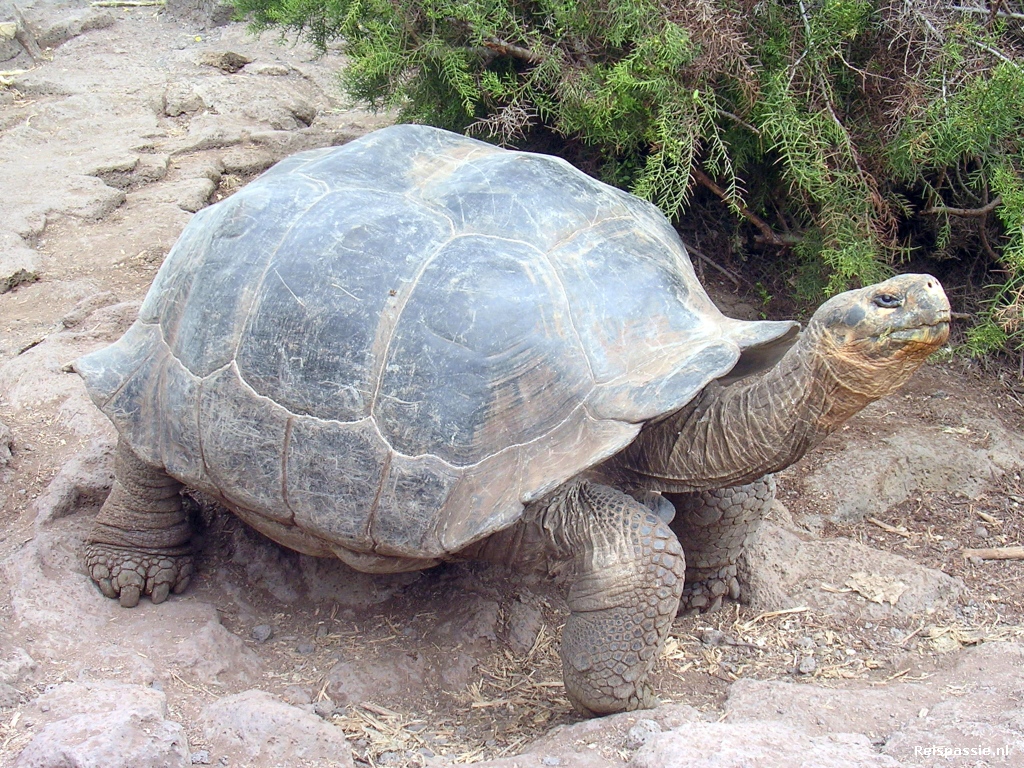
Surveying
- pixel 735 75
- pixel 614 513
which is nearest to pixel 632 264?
pixel 614 513

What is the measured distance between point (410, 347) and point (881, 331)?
1310 mm

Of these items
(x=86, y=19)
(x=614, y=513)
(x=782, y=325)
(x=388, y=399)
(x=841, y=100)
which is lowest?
(x=86, y=19)

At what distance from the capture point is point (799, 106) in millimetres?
4316

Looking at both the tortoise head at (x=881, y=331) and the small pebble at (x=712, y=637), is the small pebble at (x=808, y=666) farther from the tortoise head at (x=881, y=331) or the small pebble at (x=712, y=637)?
the tortoise head at (x=881, y=331)

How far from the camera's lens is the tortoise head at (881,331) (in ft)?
8.04

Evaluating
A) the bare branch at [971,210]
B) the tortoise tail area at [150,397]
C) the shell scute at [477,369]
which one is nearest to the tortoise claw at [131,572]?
the tortoise tail area at [150,397]

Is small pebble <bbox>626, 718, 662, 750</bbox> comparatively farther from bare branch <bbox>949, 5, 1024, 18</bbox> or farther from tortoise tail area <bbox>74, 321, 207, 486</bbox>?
bare branch <bbox>949, 5, 1024, 18</bbox>

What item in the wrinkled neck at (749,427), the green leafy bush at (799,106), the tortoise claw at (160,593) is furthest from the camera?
the green leafy bush at (799,106)

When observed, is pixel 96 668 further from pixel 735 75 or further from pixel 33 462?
pixel 735 75

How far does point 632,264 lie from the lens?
3.07m

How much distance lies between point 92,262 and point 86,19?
271 inches

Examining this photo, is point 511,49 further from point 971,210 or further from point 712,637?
point 712,637

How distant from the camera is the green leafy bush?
407 centimetres

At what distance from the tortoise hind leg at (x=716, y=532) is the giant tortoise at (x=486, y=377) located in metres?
0.39
